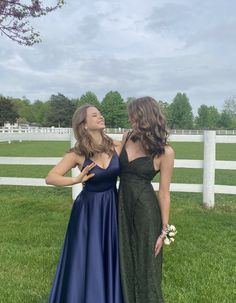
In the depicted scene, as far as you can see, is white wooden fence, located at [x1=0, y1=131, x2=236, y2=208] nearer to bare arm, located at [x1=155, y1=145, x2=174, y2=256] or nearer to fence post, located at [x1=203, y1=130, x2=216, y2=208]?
fence post, located at [x1=203, y1=130, x2=216, y2=208]

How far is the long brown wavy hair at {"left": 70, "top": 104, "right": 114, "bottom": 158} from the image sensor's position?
331 centimetres

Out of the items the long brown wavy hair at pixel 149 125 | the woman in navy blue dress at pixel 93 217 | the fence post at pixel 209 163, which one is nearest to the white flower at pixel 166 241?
the woman in navy blue dress at pixel 93 217

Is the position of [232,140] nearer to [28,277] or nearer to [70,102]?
[28,277]

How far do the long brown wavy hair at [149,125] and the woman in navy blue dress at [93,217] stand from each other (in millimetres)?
274

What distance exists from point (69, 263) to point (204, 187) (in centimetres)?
499

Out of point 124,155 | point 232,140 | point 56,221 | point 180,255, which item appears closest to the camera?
point 124,155

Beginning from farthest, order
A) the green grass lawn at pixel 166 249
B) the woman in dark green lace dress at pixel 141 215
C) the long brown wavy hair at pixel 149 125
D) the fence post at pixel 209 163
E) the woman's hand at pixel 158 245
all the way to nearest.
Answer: the fence post at pixel 209 163
the green grass lawn at pixel 166 249
the woman's hand at pixel 158 245
the woman in dark green lace dress at pixel 141 215
the long brown wavy hair at pixel 149 125

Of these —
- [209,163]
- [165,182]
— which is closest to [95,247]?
[165,182]

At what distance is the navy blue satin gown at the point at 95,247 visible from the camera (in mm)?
3348

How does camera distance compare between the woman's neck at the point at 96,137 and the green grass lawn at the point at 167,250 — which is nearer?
the woman's neck at the point at 96,137

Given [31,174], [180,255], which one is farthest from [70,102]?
[180,255]

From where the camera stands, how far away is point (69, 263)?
3.46m

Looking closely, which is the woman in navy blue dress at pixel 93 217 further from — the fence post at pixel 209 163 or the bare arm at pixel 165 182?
the fence post at pixel 209 163

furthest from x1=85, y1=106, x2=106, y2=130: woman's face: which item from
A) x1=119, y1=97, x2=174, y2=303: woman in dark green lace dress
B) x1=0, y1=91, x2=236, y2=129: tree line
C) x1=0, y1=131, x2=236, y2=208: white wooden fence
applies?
x1=0, y1=91, x2=236, y2=129: tree line
